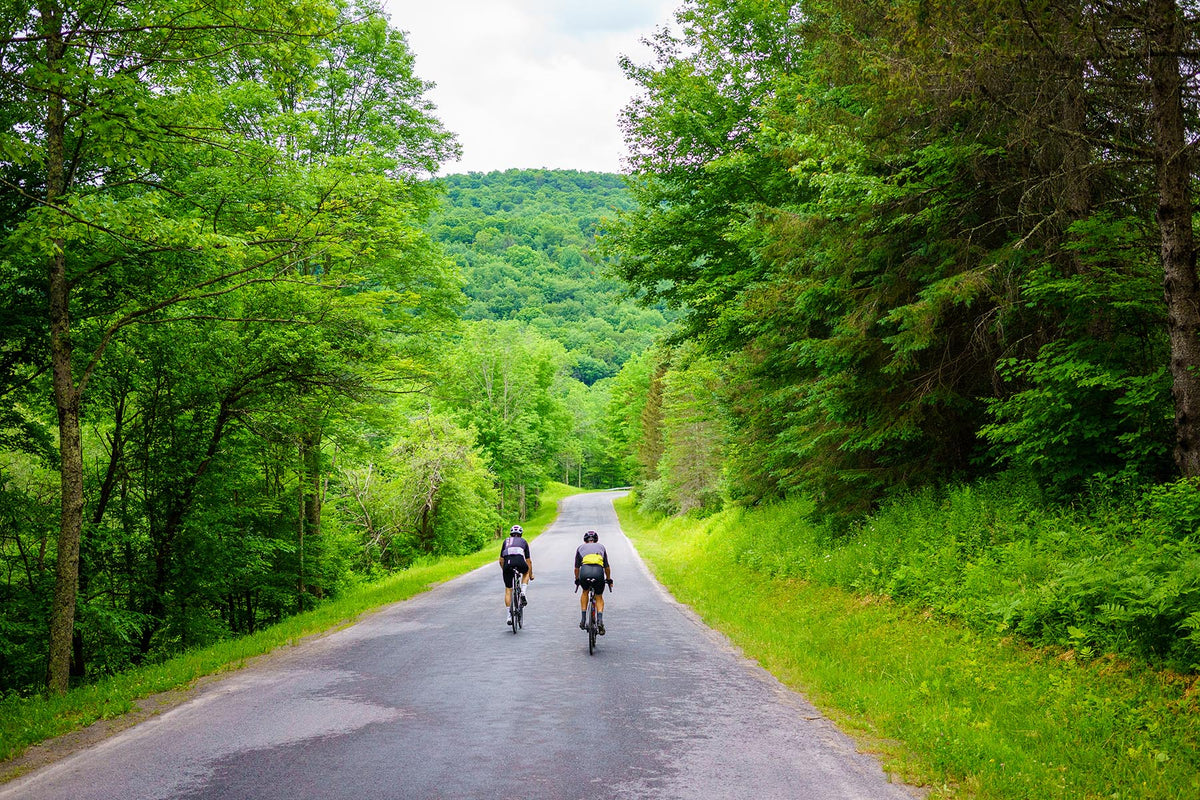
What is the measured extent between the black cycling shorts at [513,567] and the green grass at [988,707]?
12.1ft

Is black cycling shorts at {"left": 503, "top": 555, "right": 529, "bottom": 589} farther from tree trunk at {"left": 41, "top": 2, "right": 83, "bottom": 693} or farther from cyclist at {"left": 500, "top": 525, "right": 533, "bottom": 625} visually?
tree trunk at {"left": 41, "top": 2, "right": 83, "bottom": 693}

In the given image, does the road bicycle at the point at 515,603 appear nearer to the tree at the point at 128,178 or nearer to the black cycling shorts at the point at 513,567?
the black cycling shorts at the point at 513,567

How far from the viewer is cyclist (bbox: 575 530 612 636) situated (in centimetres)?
974

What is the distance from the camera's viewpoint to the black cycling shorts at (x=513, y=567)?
441 inches

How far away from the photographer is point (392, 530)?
28078mm

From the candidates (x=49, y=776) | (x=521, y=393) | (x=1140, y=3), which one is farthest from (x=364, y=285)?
(x=521, y=393)

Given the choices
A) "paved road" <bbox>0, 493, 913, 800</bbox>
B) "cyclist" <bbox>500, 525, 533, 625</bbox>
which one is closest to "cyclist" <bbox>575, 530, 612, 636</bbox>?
"paved road" <bbox>0, 493, 913, 800</bbox>

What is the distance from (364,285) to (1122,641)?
1811 centimetres

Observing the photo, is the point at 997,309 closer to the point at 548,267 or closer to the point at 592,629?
the point at 592,629

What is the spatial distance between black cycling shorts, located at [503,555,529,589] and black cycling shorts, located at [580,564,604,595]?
66.5 inches

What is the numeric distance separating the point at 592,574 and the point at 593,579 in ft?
0.30

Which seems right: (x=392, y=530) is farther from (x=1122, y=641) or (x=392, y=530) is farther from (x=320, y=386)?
(x=1122, y=641)

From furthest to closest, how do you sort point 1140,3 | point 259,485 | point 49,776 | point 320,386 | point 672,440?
1. point 672,440
2. point 259,485
3. point 320,386
4. point 1140,3
5. point 49,776

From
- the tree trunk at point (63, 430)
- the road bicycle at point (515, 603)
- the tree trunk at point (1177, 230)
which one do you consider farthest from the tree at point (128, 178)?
the tree trunk at point (1177, 230)
